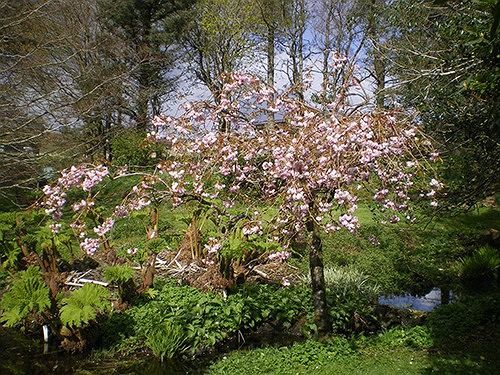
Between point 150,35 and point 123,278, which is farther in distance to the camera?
point 150,35

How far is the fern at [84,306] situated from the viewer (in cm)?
518

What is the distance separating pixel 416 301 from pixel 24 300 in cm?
624

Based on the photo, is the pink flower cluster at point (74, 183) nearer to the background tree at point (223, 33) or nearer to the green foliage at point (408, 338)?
the green foliage at point (408, 338)

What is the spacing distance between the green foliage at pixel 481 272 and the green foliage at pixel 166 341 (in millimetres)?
5305

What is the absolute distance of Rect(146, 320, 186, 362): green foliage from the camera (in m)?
5.40

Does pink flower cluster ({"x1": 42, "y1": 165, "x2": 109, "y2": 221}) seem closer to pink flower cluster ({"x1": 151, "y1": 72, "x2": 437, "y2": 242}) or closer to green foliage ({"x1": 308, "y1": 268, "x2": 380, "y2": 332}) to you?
pink flower cluster ({"x1": 151, "y1": 72, "x2": 437, "y2": 242})

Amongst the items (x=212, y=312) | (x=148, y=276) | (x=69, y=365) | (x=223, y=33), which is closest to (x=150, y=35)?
(x=223, y=33)

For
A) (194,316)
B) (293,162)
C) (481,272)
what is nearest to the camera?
(293,162)

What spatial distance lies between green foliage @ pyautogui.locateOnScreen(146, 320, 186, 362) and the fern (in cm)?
69

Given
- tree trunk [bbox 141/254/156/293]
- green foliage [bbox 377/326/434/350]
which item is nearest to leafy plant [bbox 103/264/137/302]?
tree trunk [bbox 141/254/156/293]

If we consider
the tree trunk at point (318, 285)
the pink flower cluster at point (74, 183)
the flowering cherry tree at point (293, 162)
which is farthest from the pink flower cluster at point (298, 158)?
the pink flower cluster at point (74, 183)

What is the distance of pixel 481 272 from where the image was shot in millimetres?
8133

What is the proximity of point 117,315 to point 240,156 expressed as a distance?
8.73ft

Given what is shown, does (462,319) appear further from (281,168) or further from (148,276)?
(148,276)
